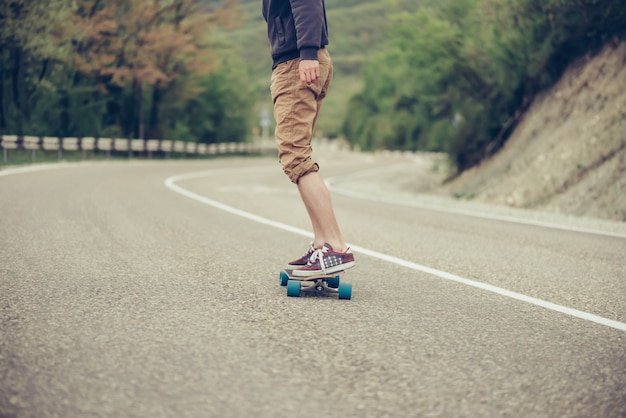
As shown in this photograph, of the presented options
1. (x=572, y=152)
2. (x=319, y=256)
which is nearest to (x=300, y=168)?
(x=319, y=256)

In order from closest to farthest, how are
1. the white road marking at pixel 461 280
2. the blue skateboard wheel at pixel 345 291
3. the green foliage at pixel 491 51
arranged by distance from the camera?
the white road marking at pixel 461 280 → the blue skateboard wheel at pixel 345 291 → the green foliage at pixel 491 51

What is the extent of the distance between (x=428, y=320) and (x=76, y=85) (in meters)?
30.6

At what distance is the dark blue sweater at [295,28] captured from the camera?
14.3ft

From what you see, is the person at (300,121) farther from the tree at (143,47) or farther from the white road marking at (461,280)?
the tree at (143,47)

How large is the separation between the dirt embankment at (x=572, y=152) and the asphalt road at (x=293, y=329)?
518 cm

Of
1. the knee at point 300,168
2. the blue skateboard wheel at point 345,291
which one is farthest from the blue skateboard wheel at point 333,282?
the knee at point 300,168

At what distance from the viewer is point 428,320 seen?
3812 mm

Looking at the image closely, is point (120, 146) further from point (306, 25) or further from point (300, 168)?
point (306, 25)

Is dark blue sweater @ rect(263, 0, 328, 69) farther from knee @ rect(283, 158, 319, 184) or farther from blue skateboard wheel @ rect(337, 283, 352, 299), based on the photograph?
blue skateboard wheel @ rect(337, 283, 352, 299)

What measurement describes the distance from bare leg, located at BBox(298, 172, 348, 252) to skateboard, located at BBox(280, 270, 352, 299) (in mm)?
219

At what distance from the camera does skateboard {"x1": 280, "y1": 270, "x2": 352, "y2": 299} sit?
13.9 ft

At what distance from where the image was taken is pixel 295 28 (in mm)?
4465

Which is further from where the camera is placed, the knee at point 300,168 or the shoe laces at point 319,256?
the knee at point 300,168

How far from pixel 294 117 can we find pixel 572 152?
10.1 metres
